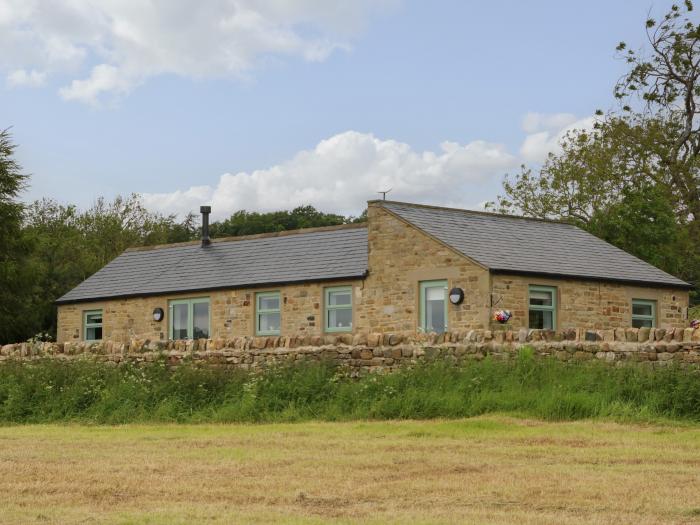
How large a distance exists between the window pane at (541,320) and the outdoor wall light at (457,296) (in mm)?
1909

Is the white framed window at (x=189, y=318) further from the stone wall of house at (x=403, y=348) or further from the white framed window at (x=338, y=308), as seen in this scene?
the stone wall of house at (x=403, y=348)

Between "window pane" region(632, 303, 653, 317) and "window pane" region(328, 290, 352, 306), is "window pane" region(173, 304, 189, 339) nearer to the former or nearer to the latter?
"window pane" region(328, 290, 352, 306)

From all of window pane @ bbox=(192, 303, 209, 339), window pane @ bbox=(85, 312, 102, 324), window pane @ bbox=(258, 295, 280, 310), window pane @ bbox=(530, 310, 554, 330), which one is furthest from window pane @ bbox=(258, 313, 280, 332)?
window pane @ bbox=(530, 310, 554, 330)

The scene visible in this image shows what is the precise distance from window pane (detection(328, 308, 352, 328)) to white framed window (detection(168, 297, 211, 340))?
392 centimetres

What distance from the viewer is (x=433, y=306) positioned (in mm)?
27500

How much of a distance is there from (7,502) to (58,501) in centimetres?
48

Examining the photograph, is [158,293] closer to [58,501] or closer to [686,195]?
[58,501]

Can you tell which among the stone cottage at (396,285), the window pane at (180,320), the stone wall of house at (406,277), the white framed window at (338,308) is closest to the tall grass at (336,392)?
the stone wall of house at (406,277)

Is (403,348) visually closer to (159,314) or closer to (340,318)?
(340,318)

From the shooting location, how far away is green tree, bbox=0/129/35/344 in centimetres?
3953

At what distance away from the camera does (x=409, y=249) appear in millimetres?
27844

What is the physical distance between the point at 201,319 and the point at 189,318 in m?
0.38

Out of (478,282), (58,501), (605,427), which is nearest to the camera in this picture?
(58,501)

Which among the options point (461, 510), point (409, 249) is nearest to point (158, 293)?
point (409, 249)
